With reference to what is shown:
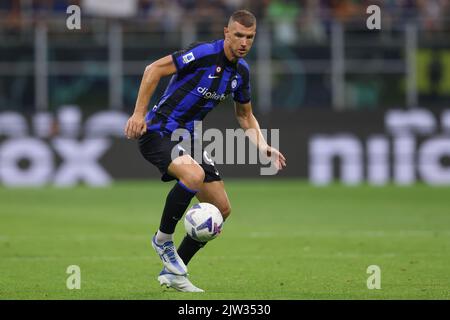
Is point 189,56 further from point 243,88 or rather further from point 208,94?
point 243,88

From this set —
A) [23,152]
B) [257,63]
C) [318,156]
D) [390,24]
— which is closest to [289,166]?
[318,156]

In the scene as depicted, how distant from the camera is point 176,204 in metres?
8.78

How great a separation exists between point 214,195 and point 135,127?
3.25 ft

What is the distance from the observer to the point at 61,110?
22531 mm

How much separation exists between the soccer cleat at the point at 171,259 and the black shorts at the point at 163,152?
589mm

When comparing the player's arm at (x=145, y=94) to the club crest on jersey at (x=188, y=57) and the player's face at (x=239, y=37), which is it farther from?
the player's face at (x=239, y=37)

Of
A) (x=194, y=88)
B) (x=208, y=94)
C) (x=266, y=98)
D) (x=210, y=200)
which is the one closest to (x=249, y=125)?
(x=208, y=94)

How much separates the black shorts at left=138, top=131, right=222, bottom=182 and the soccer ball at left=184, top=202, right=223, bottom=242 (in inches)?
15.3

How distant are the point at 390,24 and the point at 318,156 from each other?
10.9 ft

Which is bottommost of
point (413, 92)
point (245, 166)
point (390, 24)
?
point (245, 166)
